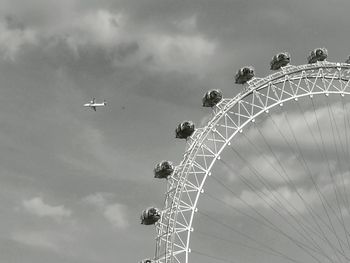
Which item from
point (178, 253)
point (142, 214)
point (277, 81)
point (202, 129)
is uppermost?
point (277, 81)

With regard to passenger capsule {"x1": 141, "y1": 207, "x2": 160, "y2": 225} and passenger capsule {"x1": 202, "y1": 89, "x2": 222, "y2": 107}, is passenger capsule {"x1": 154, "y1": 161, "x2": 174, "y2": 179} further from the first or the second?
passenger capsule {"x1": 202, "y1": 89, "x2": 222, "y2": 107}

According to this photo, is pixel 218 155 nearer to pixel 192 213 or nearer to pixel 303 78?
pixel 192 213

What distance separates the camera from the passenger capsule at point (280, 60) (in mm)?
44625

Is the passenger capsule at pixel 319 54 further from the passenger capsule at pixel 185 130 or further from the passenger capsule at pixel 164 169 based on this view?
the passenger capsule at pixel 164 169

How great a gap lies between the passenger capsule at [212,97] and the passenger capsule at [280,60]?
497 centimetres

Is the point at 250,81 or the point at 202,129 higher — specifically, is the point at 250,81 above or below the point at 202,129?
above

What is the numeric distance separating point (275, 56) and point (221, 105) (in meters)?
5.94

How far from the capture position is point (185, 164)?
4009 centimetres

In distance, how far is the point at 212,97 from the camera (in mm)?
42969

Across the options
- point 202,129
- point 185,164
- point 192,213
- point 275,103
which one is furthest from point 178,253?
point 275,103

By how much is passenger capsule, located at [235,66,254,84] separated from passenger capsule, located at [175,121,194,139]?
4918mm

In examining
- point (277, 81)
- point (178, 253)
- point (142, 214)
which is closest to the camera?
point (178, 253)

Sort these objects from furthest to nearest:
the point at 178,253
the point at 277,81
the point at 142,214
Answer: the point at 277,81 → the point at 142,214 → the point at 178,253

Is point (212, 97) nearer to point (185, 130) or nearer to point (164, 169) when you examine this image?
point (185, 130)
